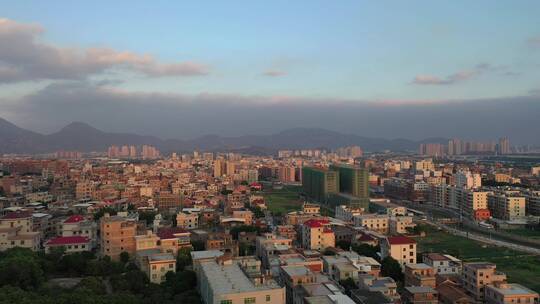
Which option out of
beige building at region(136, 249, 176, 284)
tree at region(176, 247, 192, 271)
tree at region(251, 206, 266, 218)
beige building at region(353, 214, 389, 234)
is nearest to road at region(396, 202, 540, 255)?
beige building at region(353, 214, 389, 234)

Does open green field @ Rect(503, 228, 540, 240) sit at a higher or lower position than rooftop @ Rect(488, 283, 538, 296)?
lower

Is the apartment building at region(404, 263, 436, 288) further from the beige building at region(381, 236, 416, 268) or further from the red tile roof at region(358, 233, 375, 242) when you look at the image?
the red tile roof at region(358, 233, 375, 242)

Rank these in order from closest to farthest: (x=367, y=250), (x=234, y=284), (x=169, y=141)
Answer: (x=234, y=284)
(x=367, y=250)
(x=169, y=141)

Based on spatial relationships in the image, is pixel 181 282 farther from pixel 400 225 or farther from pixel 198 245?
pixel 400 225

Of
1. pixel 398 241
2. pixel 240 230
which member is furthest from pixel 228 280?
pixel 240 230

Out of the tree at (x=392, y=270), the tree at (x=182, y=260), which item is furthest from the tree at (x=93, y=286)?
the tree at (x=392, y=270)

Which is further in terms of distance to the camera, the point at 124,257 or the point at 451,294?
the point at 124,257

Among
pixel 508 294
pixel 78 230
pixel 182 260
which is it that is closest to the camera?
pixel 508 294

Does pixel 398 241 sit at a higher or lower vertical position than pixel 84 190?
lower
